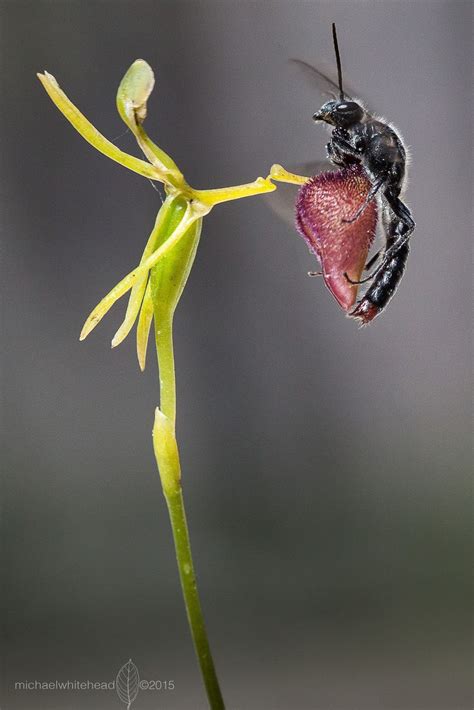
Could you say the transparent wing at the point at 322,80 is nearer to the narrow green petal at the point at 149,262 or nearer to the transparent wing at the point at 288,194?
the transparent wing at the point at 288,194

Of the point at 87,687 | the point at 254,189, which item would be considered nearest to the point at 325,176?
the point at 254,189

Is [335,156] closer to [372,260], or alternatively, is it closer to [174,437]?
[372,260]

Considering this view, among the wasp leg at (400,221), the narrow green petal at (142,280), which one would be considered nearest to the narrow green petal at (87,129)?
the narrow green petal at (142,280)

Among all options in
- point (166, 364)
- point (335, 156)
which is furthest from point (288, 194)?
point (166, 364)

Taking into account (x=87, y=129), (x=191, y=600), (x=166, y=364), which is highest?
(x=87, y=129)

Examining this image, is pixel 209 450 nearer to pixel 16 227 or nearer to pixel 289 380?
pixel 289 380

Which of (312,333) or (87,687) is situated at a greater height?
(312,333)
